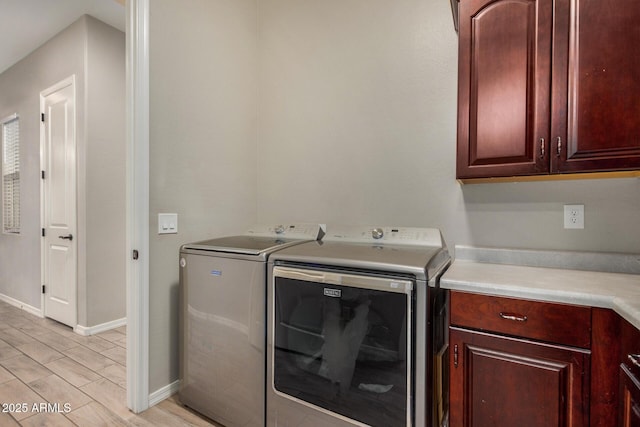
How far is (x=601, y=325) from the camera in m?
1.06

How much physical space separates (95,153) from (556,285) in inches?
141

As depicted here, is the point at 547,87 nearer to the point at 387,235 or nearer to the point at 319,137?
the point at 387,235

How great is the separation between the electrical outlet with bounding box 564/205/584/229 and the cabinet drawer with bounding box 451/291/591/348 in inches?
26.6

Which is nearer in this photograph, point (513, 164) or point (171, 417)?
point (513, 164)

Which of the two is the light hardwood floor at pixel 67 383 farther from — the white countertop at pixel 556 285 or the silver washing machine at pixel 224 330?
the white countertop at pixel 556 285

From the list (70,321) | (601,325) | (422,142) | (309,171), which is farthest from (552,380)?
(70,321)

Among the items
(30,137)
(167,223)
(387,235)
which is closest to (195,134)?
(167,223)

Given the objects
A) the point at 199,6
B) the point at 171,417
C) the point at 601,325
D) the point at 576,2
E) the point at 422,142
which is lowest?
the point at 171,417

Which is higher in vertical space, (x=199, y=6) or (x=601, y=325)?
(x=199, y=6)

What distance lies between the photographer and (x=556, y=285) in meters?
1.21

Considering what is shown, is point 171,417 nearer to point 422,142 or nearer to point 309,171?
point 309,171

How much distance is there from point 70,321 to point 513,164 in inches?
154

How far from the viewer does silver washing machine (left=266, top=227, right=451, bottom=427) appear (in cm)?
121

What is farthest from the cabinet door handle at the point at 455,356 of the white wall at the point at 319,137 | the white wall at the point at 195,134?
the white wall at the point at 195,134
